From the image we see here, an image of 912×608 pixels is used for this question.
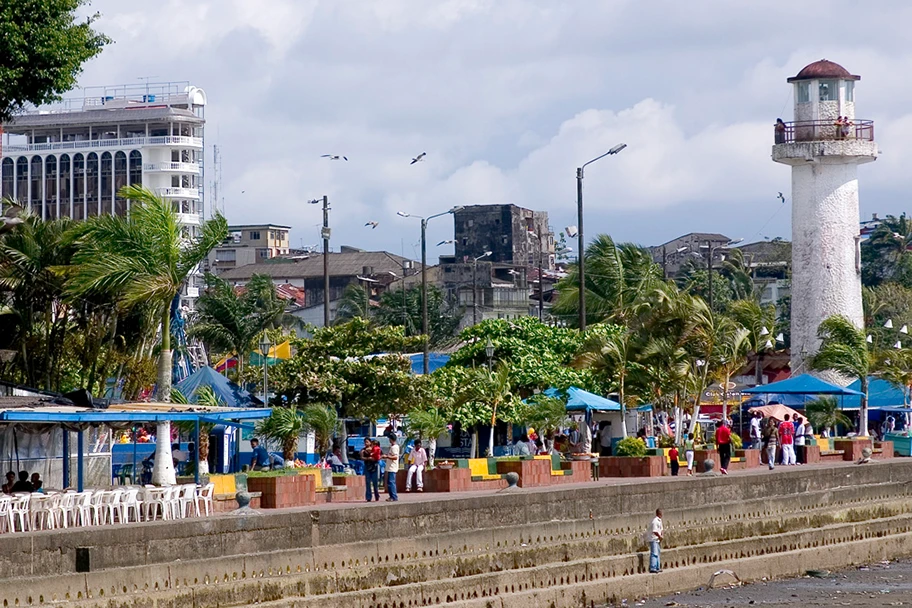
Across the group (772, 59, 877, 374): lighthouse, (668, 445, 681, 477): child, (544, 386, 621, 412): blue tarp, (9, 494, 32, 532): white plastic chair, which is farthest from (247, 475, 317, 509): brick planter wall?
(772, 59, 877, 374): lighthouse

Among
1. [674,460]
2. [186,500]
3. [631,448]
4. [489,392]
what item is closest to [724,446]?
[674,460]

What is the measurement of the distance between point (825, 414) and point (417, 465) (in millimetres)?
20183

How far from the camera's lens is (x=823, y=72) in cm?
5091

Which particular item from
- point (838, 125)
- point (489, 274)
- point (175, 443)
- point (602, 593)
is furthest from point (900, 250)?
point (602, 593)

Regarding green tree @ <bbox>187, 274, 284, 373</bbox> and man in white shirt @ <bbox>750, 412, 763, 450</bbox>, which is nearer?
man in white shirt @ <bbox>750, 412, 763, 450</bbox>

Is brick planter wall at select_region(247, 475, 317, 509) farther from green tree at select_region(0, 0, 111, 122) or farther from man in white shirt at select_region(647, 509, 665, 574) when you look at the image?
green tree at select_region(0, 0, 111, 122)

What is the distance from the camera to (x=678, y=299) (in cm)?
3869

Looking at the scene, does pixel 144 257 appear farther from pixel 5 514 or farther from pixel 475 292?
pixel 475 292

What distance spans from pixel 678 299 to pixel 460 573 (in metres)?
17.7

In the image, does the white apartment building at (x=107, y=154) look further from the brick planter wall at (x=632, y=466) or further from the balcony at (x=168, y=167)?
the brick planter wall at (x=632, y=466)

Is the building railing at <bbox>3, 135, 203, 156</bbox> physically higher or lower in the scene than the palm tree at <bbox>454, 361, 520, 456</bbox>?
higher

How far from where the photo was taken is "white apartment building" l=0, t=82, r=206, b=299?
129 meters

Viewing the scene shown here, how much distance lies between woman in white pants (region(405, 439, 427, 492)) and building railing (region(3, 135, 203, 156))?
10281 centimetres

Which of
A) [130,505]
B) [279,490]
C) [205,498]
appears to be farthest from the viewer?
[279,490]
